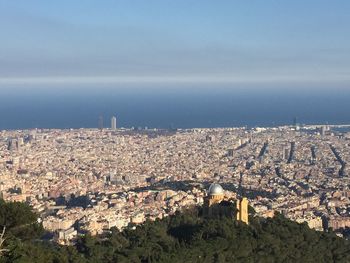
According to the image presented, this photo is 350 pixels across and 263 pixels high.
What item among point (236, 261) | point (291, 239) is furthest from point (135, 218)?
point (236, 261)

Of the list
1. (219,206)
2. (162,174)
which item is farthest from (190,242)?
(162,174)

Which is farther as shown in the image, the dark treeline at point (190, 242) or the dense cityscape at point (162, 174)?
the dense cityscape at point (162, 174)

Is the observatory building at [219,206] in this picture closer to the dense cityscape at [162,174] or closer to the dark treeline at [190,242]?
the dark treeline at [190,242]

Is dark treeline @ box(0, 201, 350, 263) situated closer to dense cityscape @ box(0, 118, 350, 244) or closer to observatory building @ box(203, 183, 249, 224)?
observatory building @ box(203, 183, 249, 224)

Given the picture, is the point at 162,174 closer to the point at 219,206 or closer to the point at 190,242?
the point at 219,206

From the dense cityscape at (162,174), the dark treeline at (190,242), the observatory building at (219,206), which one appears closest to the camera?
the dark treeline at (190,242)

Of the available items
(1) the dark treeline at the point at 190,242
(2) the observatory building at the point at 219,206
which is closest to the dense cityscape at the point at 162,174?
(2) the observatory building at the point at 219,206

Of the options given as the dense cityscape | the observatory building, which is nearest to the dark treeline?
the observatory building
